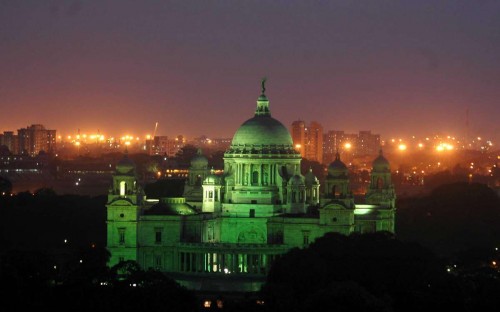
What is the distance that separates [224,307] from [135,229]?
Answer: 19878mm

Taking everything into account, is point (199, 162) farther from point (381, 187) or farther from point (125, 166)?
point (381, 187)

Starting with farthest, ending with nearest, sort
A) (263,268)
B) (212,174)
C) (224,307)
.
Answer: (212,174), (263,268), (224,307)

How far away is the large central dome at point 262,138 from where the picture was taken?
122375mm

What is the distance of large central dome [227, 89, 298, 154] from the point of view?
122375mm

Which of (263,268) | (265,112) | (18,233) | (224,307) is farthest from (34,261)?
(18,233)

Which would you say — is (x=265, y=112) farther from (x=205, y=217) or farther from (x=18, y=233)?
(x=18, y=233)

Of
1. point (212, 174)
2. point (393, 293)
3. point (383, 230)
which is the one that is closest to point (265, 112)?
point (212, 174)

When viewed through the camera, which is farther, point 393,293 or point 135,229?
point 135,229

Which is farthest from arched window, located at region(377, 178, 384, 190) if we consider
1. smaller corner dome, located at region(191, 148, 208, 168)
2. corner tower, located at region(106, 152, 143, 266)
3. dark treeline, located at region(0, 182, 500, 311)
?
corner tower, located at region(106, 152, 143, 266)

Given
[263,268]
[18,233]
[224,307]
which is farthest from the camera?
[18,233]

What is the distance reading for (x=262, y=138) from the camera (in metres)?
123

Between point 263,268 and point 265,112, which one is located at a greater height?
point 265,112

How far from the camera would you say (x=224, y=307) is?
94875 mm

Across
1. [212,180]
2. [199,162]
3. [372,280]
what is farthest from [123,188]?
[372,280]
